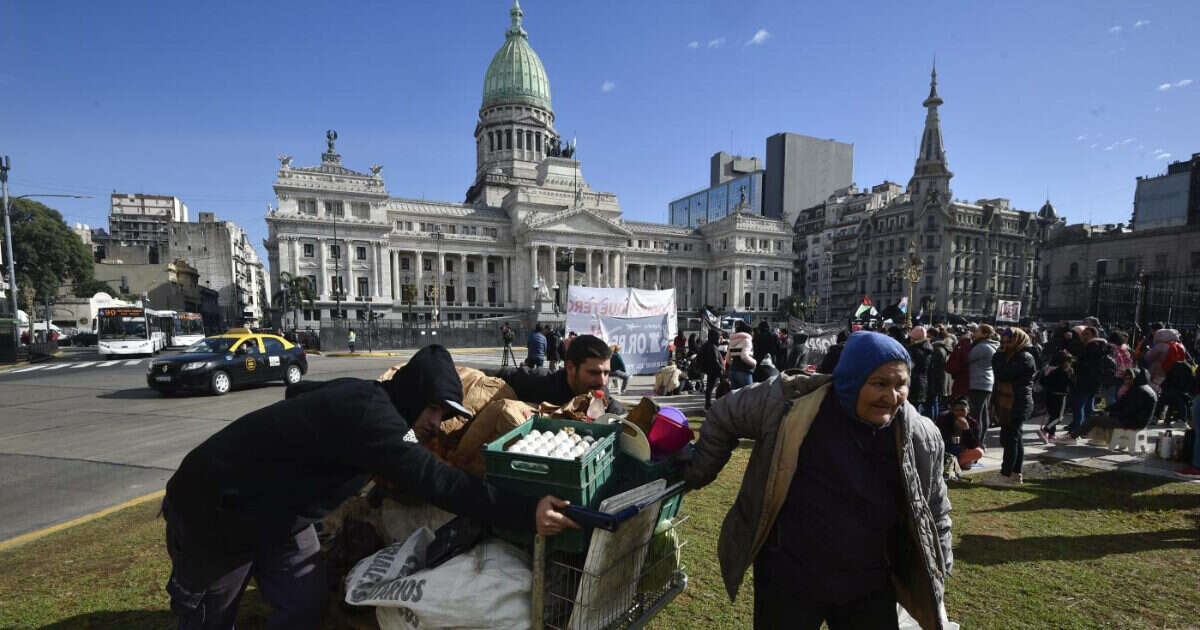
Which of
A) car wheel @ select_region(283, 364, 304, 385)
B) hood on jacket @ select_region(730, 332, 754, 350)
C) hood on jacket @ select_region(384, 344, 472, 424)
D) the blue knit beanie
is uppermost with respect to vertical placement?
the blue knit beanie

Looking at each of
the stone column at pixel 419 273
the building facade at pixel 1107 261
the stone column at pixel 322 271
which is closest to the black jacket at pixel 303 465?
the building facade at pixel 1107 261

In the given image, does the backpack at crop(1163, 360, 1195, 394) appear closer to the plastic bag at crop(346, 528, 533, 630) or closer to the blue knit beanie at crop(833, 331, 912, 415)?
the blue knit beanie at crop(833, 331, 912, 415)

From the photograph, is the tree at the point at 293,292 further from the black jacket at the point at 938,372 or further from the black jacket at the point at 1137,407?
the black jacket at the point at 1137,407

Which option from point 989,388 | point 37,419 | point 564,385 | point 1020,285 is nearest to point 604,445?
point 564,385

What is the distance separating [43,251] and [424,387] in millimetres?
64580

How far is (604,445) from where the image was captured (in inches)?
89.2

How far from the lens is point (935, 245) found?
6944cm

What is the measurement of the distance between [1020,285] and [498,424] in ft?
317

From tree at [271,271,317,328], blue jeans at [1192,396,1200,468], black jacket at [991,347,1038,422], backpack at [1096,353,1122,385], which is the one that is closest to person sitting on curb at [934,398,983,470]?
black jacket at [991,347,1038,422]

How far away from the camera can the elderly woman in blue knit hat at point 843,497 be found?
6.89ft

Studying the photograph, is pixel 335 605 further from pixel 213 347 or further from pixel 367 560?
pixel 213 347

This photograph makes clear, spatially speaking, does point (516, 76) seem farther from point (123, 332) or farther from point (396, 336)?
point (123, 332)

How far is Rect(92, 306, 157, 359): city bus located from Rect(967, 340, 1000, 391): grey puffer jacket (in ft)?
107

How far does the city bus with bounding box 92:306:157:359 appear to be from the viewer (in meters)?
23.7
